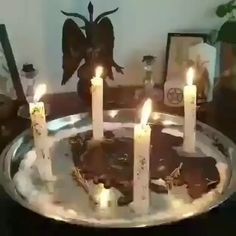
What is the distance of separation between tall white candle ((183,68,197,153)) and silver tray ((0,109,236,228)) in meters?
0.06

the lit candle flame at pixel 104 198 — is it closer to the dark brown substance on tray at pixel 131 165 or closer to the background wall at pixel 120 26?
the dark brown substance on tray at pixel 131 165

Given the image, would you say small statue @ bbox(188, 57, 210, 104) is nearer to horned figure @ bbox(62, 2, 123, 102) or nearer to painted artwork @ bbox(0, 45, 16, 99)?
horned figure @ bbox(62, 2, 123, 102)

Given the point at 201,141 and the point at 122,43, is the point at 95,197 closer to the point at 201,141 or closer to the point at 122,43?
the point at 201,141

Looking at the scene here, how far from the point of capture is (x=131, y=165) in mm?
1440

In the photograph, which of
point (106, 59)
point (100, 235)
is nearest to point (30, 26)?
point (106, 59)

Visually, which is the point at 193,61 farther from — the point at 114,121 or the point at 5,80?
the point at 5,80

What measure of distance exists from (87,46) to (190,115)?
0.36m

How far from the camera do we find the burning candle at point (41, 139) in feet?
4.53

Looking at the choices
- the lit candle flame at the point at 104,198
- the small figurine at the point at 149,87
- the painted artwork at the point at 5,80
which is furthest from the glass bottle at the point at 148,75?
the lit candle flame at the point at 104,198

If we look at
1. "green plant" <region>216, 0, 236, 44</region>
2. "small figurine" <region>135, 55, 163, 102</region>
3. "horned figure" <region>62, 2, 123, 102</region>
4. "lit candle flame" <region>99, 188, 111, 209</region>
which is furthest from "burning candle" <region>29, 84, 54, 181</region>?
"green plant" <region>216, 0, 236, 44</region>

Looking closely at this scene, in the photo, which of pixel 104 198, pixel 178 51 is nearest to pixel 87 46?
pixel 178 51

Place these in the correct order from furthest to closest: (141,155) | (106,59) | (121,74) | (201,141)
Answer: (121,74), (106,59), (201,141), (141,155)

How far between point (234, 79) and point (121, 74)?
0.99 ft

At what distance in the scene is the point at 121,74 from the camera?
183 centimetres
